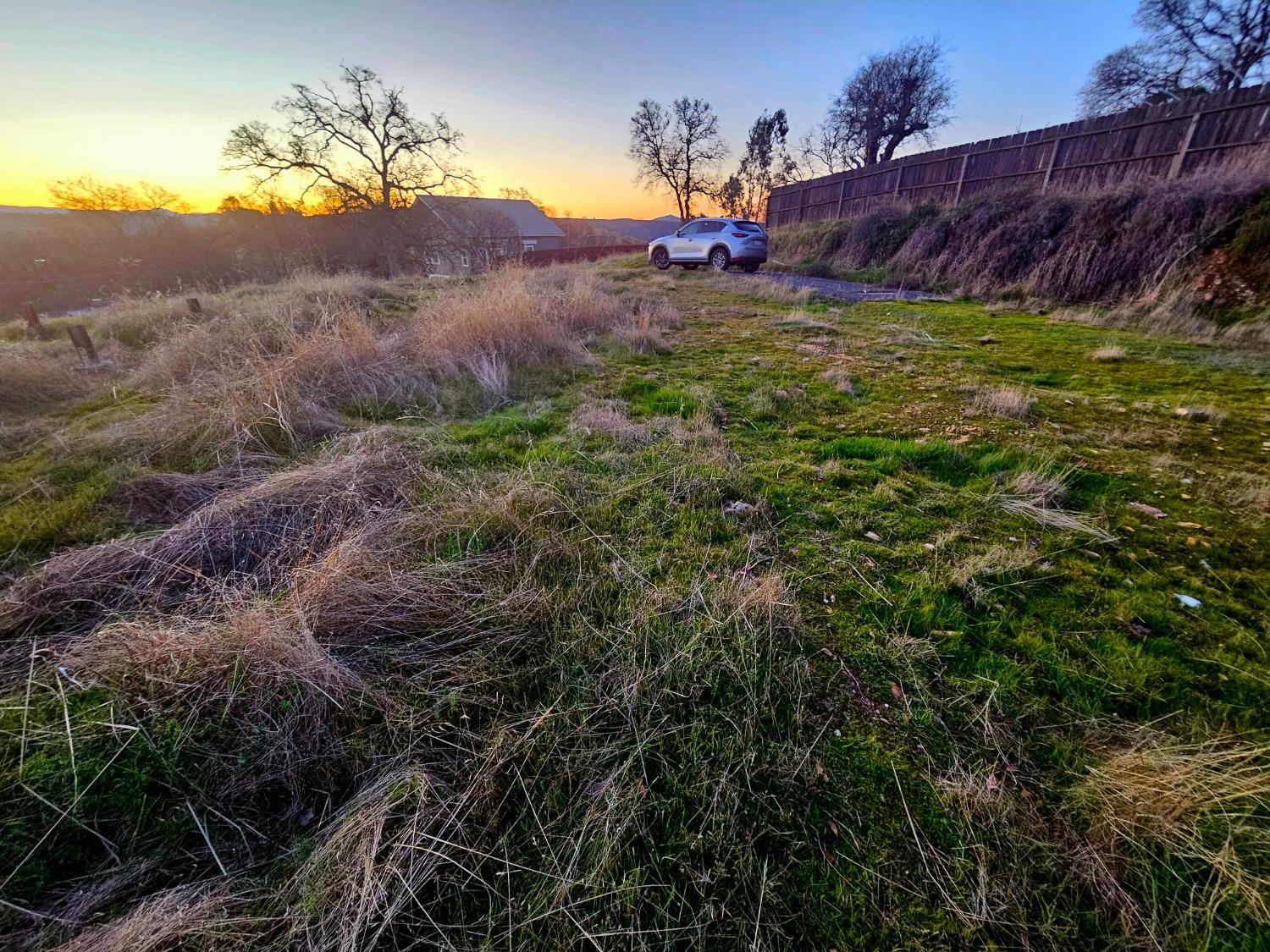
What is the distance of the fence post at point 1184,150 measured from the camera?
8.92 m

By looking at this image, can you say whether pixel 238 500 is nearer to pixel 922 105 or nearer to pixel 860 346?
pixel 860 346

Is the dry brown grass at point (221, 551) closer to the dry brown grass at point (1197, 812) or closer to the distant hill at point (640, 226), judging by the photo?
the dry brown grass at point (1197, 812)

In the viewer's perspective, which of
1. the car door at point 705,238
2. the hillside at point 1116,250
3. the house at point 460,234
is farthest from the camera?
the house at point 460,234

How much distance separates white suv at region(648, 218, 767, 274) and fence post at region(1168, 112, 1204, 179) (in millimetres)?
8796

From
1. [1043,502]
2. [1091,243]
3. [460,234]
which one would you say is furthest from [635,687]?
[460,234]

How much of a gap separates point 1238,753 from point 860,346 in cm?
615

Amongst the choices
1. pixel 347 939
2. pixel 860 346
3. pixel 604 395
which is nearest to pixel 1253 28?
pixel 860 346

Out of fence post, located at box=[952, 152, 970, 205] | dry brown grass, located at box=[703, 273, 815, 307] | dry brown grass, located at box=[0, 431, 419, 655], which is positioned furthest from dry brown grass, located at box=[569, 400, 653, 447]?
fence post, located at box=[952, 152, 970, 205]

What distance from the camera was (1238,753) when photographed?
1.39 m

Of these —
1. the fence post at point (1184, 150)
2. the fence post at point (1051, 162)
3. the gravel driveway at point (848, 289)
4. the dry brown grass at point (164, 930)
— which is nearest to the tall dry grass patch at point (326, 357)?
the dry brown grass at point (164, 930)

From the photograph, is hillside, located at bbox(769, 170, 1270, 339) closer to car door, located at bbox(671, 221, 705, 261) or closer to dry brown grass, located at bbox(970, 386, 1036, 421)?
dry brown grass, located at bbox(970, 386, 1036, 421)

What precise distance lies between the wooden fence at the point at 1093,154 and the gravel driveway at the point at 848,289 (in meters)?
4.09

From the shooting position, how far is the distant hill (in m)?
55.9

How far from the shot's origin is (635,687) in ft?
5.61
